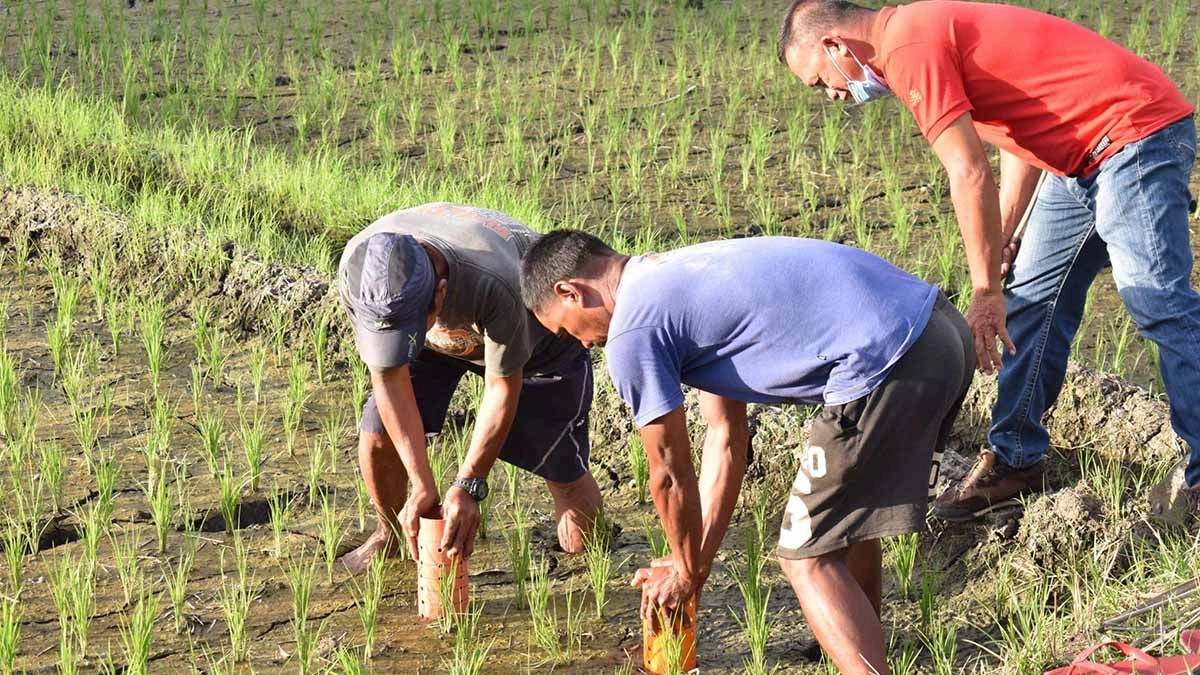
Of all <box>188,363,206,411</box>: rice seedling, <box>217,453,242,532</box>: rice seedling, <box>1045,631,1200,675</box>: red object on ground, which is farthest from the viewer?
<box>188,363,206,411</box>: rice seedling

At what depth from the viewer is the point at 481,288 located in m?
3.16

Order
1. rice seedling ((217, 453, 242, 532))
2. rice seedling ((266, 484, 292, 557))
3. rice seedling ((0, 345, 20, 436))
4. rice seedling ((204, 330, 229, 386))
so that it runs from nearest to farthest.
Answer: rice seedling ((266, 484, 292, 557)) → rice seedling ((217, 453, 242, 532)) → rice seedling ((0, 345, 20, 436)) → rice seedling ((204, 330, 229, 386))

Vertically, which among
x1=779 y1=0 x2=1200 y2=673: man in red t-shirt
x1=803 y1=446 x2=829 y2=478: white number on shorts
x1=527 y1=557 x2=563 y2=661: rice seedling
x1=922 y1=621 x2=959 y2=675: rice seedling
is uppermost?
x1=779 y1=0 x2=1200 y2=673: man in red t-shirt

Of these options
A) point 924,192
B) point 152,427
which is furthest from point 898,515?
point 924,192

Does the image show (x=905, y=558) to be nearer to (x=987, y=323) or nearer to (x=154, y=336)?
(x=987, y=323)

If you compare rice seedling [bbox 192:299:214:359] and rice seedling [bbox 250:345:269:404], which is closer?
rice seedling [bbox 250:345:269:404]

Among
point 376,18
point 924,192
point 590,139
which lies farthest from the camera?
point 376,18

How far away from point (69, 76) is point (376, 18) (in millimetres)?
1742

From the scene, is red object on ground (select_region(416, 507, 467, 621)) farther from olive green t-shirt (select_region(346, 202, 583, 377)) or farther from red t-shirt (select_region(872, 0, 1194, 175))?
red t-shirt (select_region(872, 0, 1194, 175))

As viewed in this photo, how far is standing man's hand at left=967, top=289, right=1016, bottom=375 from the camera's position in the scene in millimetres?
3107

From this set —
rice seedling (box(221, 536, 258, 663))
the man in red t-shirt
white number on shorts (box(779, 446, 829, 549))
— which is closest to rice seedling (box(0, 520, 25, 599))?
rice seedling (box(221, 536, 258, 663))

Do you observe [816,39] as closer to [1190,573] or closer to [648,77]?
[1190,573]

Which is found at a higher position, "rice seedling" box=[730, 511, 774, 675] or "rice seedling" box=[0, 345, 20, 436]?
"rice seedling" box=[730, 511, 774, 675]

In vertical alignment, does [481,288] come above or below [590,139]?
above
